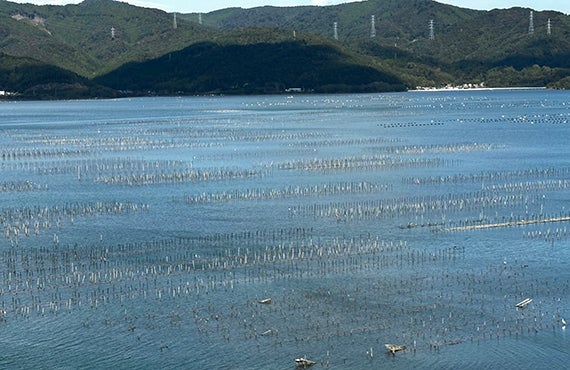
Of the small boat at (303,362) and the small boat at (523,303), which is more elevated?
the small boat at (523,303)

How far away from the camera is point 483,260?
145 ft

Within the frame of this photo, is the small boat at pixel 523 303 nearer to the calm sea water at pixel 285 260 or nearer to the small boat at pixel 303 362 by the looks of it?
the calm sea water at pixel 285 260

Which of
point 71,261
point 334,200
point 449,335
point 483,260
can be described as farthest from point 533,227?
point 71,261

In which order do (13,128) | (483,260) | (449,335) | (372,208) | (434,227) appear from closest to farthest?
(449,335)
(483,260)
(434,227)
(372,208)
(13,128)

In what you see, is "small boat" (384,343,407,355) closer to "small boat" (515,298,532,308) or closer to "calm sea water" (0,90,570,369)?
"calm sea water" (0,90,570,369)

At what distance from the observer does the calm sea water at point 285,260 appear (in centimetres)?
3316

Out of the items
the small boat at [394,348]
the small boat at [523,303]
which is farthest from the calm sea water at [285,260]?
the small boat at [394,348]

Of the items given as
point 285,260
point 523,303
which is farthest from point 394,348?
point 285,260

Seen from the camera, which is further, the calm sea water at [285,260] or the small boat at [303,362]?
the calm sea water at [285,260]

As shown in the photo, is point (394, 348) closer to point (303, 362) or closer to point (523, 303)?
point (303, 362)

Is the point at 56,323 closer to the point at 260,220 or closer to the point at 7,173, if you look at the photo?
the point at 260,220

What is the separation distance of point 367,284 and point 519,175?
3678 centimetres

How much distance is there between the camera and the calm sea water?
109ft

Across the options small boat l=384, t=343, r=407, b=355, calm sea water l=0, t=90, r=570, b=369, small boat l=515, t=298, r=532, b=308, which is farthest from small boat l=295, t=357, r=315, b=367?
small boat l=515, t=298, r=532, b=308
